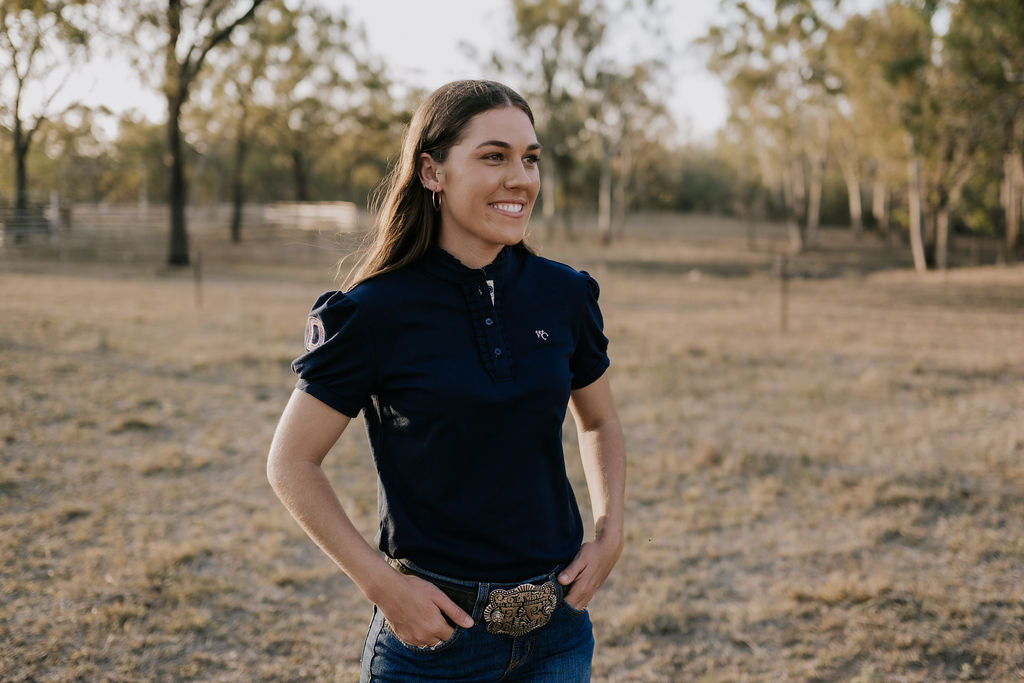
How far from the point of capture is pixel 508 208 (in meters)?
1.69

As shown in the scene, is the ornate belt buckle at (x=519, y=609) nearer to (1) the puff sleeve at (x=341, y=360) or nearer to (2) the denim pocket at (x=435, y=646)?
(2) the denim pocket at (x=435, y=646)

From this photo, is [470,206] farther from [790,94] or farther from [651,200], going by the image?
[651,200]

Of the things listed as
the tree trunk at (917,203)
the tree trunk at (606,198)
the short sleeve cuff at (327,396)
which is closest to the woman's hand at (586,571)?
the short sleeve cuff at (327,396)

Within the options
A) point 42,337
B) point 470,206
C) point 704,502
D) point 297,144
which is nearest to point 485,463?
point 470,206

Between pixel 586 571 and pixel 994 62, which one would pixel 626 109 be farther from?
pixel 586 571

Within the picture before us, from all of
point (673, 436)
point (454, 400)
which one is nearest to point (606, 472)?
point (454, 400)

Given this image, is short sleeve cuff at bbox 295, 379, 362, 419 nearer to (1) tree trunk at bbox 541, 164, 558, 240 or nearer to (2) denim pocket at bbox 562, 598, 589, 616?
(2) denim pocket at bbox 562, 598, 589, 616

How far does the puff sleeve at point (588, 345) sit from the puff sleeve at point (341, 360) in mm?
505

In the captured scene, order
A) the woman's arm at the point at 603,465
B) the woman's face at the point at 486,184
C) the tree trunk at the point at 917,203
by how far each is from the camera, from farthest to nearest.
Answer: the tree trunk at the point at 917,203 < the woman's arm at the point at 603,465 < the woman's face at the point at 486,184

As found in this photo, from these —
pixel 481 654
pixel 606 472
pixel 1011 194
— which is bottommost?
pixel 481 654

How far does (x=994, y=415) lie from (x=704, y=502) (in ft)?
12.4

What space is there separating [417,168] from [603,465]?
829mm

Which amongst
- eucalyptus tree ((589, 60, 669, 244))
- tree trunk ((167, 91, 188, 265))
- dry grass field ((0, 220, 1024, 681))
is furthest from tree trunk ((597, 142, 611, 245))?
dry grass field ((0, 220, 1024, 681))

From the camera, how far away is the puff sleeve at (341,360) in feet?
5.02
